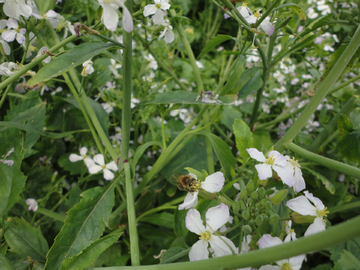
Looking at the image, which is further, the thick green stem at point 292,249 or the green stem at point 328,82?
the green stem at point 328,82

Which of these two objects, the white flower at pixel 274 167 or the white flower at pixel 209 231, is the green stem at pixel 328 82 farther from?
the white flower at pixel 209 231

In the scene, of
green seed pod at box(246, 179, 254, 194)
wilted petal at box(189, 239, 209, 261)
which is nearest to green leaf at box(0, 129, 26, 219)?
wilted petal at box(189, 239, 209, 261)

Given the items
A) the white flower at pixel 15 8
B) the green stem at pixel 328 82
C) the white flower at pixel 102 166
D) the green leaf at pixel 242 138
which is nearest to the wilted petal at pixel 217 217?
the green leaf at pixel 242 138

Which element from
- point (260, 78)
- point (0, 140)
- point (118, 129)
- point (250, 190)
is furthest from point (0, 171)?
point (260, 78)

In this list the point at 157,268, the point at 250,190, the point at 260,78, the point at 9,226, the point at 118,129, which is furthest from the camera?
the point at 118,129

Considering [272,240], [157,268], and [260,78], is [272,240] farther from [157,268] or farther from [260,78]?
[260,78]

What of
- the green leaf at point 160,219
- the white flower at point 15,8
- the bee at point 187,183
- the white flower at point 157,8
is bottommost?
the green leaf at point 160,219
